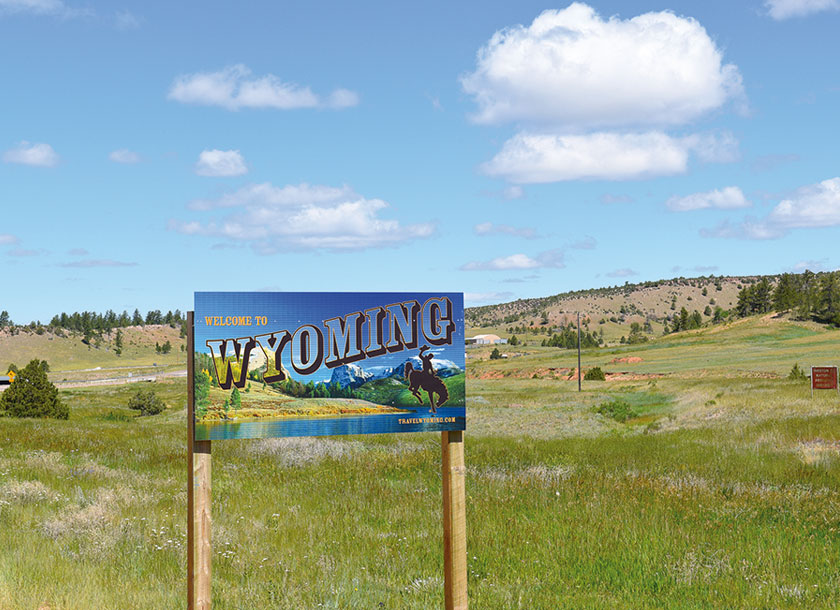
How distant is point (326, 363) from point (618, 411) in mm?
36330

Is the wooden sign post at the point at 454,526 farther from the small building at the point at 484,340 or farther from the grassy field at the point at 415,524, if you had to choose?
the small building at the point at 484,340

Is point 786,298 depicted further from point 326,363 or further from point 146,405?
point 326,363

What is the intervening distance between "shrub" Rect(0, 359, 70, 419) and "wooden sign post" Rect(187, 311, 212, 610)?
3295 cm

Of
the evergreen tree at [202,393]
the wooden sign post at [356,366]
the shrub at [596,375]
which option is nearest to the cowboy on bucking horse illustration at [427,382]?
the wooden sign post at [356,366]

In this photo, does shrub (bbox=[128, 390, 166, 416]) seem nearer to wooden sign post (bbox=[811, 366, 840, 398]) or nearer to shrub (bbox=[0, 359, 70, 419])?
shrub (bbox=[0, 359, 70, 419])

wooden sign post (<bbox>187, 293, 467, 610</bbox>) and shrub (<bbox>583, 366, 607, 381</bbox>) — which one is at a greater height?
wooden sign post (<bbox>187, 293, 467, 610</bbox>)

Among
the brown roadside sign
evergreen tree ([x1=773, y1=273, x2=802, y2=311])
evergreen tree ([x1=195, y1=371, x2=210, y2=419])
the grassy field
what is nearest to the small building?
evergreen tree ([x1=773, y1=273, x2=802, y2=311])

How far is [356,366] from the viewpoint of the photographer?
6.54 metres

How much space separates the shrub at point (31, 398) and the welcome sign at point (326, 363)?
109 feet

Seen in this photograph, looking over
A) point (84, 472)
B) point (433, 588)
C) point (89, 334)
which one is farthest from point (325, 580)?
point (89, 334)

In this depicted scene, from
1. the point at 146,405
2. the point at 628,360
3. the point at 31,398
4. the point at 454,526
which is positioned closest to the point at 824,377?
the point at 454,526

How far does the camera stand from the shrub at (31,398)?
116 feet

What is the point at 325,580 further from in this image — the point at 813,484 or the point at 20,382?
the point at 20,382

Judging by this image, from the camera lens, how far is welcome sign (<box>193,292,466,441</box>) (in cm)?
609
